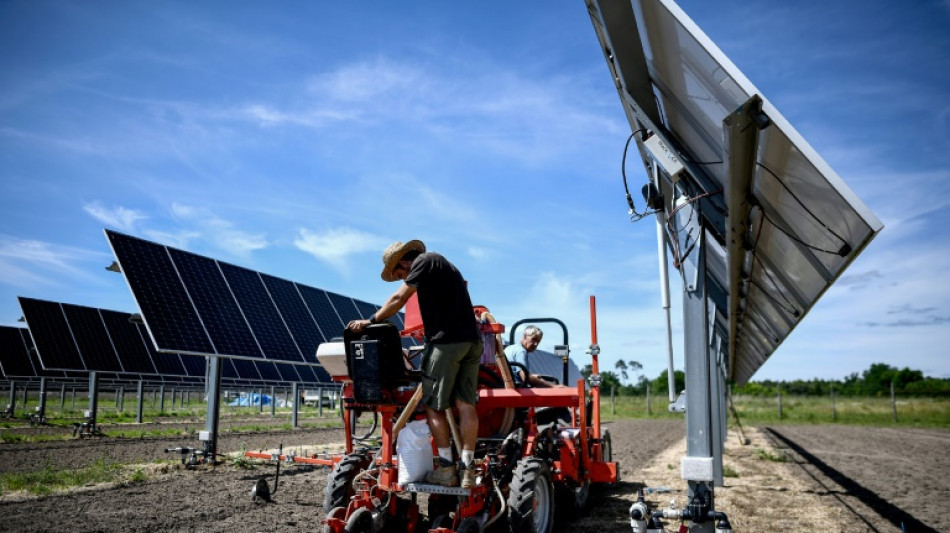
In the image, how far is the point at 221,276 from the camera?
13602 millimetres

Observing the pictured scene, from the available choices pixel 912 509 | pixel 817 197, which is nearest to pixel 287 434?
pixel 912 509

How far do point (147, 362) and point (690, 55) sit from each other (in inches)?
832

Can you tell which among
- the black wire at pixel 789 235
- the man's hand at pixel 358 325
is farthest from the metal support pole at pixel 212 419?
the black wire at pixel 789 235

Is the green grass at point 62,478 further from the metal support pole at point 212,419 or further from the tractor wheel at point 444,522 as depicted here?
the tractor wheel at point 444,522

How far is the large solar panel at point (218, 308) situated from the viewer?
34.4 ft

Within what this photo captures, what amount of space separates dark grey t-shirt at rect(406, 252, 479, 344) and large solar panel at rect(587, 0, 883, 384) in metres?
1.50

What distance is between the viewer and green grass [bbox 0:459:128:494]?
23.6ft

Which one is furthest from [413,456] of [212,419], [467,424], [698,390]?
[212,419]

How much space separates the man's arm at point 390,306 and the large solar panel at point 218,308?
654 cm

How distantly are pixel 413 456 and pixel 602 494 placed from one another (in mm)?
4468

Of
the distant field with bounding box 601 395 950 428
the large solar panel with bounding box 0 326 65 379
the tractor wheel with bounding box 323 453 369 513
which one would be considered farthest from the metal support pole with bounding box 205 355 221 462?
the distant field with bounding box 601 395 950 428

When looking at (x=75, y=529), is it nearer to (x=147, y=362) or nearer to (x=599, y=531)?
(x=599, y=531)

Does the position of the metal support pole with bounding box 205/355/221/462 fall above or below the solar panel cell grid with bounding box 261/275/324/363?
below

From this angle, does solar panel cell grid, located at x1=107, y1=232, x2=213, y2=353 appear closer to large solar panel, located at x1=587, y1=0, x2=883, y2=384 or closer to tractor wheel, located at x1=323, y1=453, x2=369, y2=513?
tractor wheel, located at x1=323, y1=453, x2=369, y2=513
